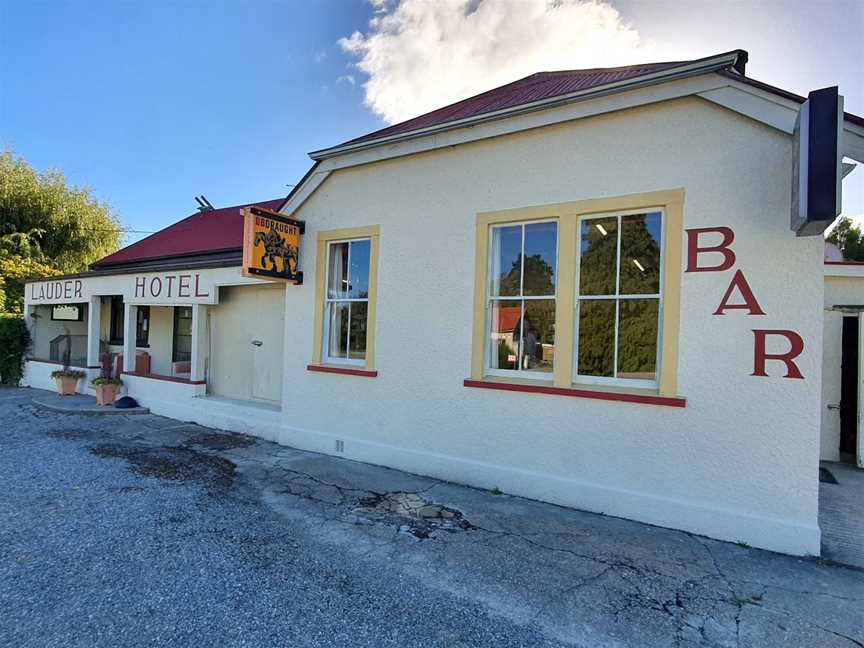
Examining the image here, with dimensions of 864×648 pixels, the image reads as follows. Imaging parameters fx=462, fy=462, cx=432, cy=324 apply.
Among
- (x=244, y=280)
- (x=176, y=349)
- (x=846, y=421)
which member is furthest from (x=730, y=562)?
(x=176, y=349)

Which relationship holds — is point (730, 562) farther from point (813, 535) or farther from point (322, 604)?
point (322, 604)

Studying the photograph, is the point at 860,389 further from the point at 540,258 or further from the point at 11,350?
the point at 11,350

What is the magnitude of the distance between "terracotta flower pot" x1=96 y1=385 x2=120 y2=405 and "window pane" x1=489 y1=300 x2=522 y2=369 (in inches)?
340

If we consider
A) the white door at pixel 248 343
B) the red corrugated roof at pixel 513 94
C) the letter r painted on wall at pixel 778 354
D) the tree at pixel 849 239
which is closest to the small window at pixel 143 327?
the white door at pixel 248 343

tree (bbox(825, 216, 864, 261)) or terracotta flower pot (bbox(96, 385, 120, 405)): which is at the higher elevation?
tree (bbox(825, 216, 864, 261))

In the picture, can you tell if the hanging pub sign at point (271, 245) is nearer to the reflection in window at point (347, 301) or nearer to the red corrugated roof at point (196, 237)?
the reflection in window at point (347, 301)

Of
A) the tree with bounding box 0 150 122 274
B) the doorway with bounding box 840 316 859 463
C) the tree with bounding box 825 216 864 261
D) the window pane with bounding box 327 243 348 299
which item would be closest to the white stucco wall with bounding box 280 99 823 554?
the window pane with bounding box 327 243 348 299

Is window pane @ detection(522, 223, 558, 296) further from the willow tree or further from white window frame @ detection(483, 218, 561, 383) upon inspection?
the willow tree

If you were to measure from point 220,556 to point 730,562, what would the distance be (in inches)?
166

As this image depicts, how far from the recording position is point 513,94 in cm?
672

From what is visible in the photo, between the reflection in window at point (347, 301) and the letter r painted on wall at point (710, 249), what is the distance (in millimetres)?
4144

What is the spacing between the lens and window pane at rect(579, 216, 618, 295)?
495 centimetres

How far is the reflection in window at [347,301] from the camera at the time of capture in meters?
6.91

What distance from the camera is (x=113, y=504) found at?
4.77 metres
